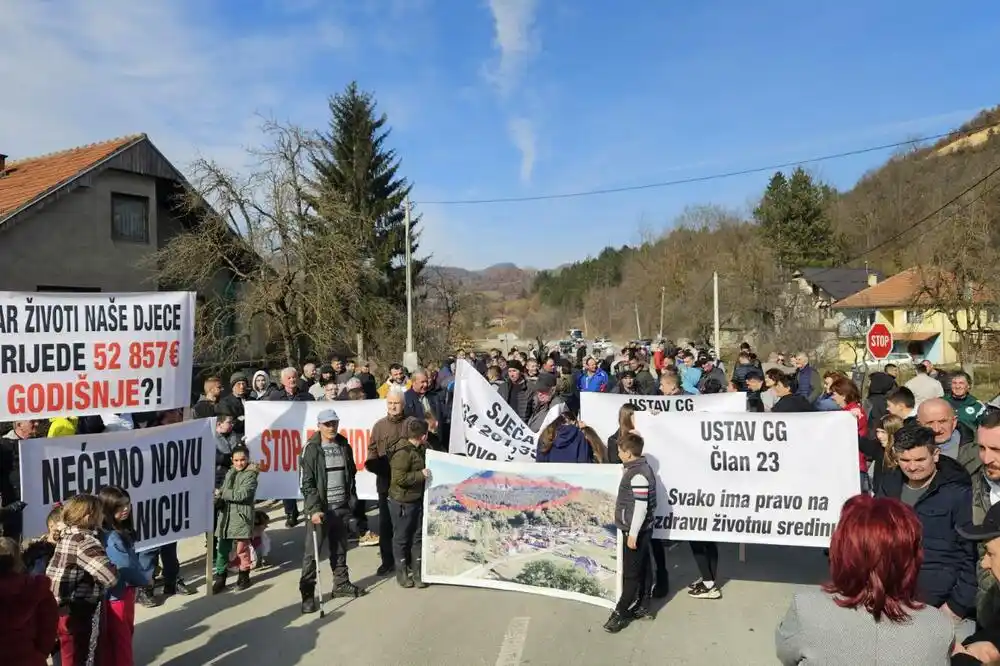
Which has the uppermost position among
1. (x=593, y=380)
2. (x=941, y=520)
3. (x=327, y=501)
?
(x=593, y=380)

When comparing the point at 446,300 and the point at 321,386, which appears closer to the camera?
the point at 321,386

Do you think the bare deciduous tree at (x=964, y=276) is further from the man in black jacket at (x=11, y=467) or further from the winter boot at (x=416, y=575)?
the man in black jacket at (x=11, y=467)

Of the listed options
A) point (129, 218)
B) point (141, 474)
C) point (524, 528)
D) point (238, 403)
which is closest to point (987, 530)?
point (524, 528)

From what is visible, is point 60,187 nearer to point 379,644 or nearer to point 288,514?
point 288,514

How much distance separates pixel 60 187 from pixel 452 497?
55.6 feet

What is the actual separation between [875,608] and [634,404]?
676 cm

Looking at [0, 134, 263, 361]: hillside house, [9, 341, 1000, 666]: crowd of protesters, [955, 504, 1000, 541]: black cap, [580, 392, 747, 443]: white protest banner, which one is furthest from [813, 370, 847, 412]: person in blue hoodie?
[0, 134, 263, 361]: hillside house

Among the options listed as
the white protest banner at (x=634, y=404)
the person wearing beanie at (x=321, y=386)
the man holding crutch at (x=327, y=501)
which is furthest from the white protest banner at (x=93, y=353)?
the white protest banner at (x=634, y=404)

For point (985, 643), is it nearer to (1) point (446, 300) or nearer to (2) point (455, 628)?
(2) point (455, 628)

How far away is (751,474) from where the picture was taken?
255 inches

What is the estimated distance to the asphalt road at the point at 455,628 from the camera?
212 inches

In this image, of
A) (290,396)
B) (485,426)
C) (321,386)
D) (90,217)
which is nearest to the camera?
(485,426)

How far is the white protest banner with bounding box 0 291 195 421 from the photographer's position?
571 centimetres

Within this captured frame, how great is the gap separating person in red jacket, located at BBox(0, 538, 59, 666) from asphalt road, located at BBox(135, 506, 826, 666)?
81.1 inches
